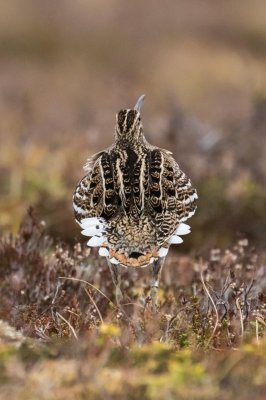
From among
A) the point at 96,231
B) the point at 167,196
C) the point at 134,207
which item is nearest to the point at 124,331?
the point at 96,231

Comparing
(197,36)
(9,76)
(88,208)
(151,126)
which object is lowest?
(88,208)

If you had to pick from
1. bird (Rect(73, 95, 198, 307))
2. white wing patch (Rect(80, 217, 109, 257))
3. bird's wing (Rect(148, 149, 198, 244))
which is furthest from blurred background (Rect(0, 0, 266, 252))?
white wing patch (Rect(80, 217, 109, 257))

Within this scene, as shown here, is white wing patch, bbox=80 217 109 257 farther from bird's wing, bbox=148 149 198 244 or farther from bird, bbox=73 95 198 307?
bird's wing, bbox=148 149 198 244

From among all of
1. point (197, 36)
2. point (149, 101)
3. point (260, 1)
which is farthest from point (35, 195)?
point (260, 1)

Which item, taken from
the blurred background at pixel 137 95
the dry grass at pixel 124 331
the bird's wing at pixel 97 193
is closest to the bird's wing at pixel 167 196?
the bird's wing at pixel 97 193

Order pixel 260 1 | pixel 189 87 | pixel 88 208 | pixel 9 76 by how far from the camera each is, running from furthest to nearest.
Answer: pixel 260 1
pixel 189 87
pixel 9 76
pixel 88 208

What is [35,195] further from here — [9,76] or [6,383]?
[9,76]
